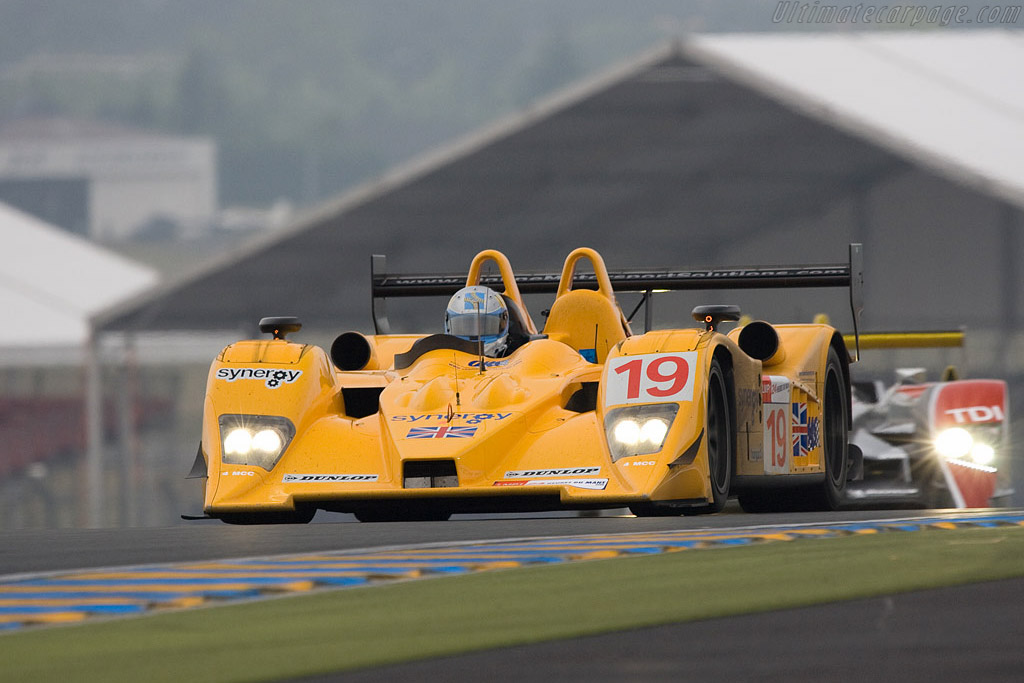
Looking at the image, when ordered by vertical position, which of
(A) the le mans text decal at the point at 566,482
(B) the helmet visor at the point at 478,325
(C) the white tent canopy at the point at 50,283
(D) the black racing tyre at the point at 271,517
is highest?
(C) the white tent canopy at the point at 50,283

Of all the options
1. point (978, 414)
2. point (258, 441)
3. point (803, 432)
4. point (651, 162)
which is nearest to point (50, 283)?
point (651, 162)

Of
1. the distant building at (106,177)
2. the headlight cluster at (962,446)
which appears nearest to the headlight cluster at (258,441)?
the headlight cluster at (962,446)

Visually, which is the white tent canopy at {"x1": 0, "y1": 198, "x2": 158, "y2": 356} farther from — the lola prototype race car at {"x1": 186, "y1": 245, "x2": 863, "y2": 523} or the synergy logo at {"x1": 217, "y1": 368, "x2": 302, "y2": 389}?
the synergy logo at {"x1": 217, "y1": 368, "x2": 302, "y2": 389}

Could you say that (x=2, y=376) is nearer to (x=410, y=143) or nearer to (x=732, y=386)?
(x=732, y=386)

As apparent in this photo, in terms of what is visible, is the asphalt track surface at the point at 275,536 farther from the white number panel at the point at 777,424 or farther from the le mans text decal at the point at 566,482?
the white number panel at the point at 777,424

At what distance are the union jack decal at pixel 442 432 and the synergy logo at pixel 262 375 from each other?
3.67 feet

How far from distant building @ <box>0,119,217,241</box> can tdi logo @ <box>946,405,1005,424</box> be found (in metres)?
128

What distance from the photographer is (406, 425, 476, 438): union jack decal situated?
427 inches

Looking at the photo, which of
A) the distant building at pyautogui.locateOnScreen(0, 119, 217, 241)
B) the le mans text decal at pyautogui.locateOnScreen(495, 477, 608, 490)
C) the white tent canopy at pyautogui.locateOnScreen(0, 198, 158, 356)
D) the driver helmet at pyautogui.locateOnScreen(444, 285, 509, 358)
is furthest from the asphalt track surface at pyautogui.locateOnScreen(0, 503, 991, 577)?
the distant building at pyautogui.locateOnScreen(0, 119, 217, 241)

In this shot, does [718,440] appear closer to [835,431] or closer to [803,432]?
[803,432]

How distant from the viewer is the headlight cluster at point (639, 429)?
10781 millimetres

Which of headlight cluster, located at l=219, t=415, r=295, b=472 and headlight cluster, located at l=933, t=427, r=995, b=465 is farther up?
headlight cluster, located at l=219, t=415, r=295, b=472

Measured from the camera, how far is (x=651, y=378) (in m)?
10.9

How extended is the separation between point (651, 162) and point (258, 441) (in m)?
26.0
